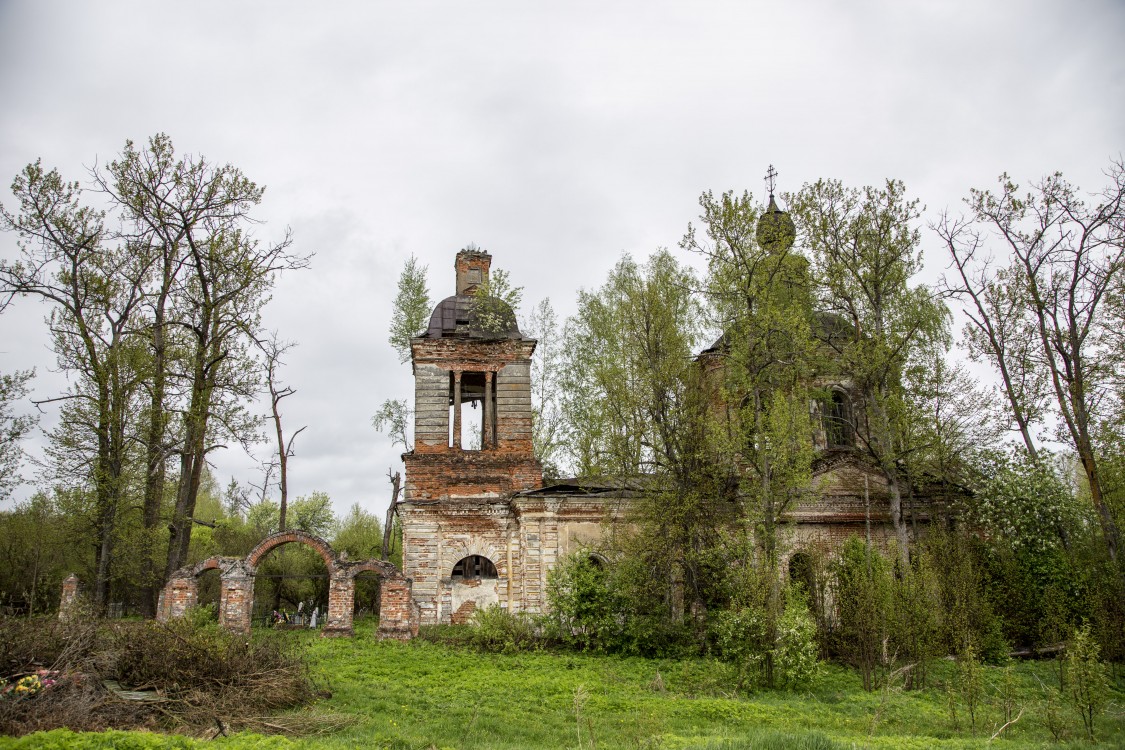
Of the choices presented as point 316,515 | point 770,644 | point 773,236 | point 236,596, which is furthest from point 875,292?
point 316,515

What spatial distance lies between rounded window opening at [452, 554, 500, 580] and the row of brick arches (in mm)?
2594

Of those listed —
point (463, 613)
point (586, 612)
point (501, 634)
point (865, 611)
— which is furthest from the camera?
point (463, 613)

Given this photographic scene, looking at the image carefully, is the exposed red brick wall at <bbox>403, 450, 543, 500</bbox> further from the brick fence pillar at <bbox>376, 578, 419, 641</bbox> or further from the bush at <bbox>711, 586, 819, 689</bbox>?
the bush at <bbox>711, 586, 819, 689</bbox>

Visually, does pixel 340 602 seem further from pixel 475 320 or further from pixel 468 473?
pixel 475 320

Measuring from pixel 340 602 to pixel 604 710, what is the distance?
8853mm

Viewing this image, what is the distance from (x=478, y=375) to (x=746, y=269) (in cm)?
935

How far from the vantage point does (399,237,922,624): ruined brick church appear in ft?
64.3

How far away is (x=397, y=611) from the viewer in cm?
1761

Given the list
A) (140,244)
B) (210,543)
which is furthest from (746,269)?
(210,543)

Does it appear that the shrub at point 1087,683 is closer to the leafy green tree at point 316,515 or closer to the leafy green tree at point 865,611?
the leafy green tree at point 865,611

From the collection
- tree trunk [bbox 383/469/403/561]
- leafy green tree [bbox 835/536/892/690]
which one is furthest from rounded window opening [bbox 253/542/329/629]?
leafy green tree [bbox 835/536/892/690]

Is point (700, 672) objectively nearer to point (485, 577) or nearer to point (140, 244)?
point (485, 577)

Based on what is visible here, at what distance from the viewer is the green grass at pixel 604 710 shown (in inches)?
338

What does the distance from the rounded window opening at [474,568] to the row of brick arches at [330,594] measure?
8.51 ft
